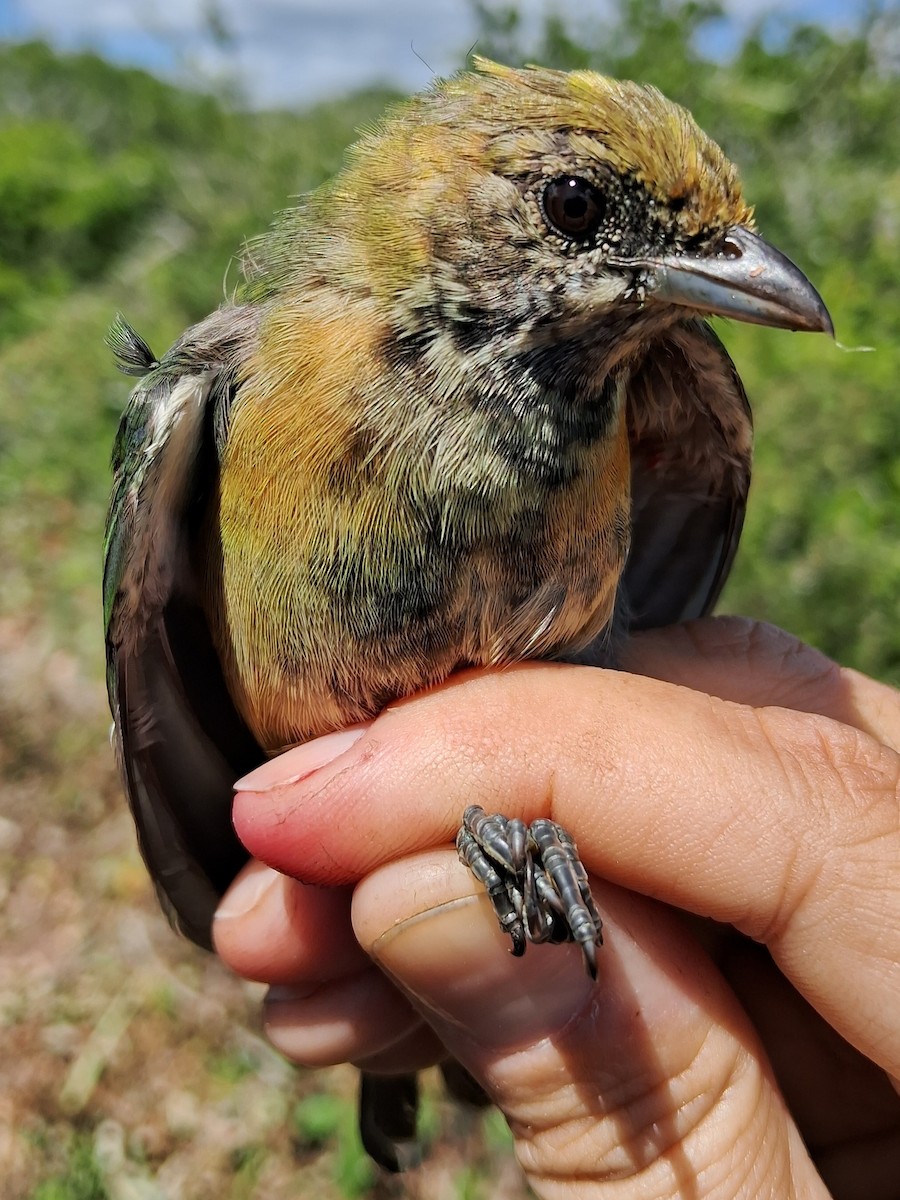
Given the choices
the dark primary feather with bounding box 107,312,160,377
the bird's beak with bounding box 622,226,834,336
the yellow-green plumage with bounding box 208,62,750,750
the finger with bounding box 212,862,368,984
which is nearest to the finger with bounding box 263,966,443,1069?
the finger with bounding box 212,862,368,984

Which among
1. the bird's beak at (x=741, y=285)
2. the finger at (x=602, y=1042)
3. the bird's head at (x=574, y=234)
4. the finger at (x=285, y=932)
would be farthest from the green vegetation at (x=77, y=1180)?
the bird's beak at (x=741, y=285)

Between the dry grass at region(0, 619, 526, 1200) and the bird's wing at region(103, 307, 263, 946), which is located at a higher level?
the bird's wing at region(103, 307, 263, 946)

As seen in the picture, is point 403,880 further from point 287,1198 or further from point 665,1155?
point 287,1198

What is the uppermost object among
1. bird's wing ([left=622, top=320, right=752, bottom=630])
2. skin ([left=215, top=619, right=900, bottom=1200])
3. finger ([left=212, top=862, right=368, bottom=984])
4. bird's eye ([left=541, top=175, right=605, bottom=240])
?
bird's eye ([left=541, top=175, right=605, bottom=240])

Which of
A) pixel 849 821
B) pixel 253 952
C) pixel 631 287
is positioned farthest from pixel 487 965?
pixel 631 287

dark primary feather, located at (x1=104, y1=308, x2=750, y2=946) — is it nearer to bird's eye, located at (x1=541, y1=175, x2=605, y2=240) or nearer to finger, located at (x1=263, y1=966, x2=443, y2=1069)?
finger, located at (x1=263, y1=966, x2=443, y2=1069)

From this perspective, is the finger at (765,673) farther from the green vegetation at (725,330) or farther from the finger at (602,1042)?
the green vegetation at (725,330)
